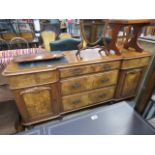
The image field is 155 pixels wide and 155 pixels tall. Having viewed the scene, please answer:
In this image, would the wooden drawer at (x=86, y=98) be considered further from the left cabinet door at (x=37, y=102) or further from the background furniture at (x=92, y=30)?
the background furniture at (x=92, y=30)

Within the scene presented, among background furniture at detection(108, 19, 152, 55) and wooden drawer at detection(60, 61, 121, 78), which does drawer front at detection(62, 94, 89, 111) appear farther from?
background furniture at detection(108, 19, 152, 55)

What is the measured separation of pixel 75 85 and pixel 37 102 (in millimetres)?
481

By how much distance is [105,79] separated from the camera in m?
1.53

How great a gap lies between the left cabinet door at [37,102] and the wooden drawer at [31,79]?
0.06 m

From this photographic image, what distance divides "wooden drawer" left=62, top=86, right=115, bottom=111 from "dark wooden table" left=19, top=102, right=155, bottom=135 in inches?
22.8

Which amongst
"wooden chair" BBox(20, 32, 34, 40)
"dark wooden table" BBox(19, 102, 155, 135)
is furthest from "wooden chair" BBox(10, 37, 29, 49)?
"dark wooden table" BBox(19, 102, 155, 135)

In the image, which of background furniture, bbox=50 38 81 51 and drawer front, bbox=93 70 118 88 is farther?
background furniture, bbox=50 38 81 51

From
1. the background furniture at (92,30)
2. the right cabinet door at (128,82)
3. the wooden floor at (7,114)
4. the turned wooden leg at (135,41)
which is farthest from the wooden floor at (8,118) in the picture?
the turned wooden leg at (135,41)

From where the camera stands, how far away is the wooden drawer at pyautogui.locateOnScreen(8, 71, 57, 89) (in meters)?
1.11

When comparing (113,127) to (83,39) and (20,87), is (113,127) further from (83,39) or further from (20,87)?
(83,39)

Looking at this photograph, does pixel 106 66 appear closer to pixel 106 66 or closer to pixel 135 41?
pixel 106 66

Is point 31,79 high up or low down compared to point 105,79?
up

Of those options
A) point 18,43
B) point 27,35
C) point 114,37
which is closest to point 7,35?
point 27,35

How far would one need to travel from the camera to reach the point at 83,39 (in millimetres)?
1429
